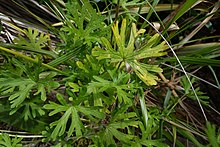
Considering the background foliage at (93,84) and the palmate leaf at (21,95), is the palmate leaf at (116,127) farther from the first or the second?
the palmate leaf at (21,95)

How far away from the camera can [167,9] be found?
53.5 inches

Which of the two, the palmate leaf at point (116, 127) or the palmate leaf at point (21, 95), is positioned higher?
the palmate leaf at point (21, 95)

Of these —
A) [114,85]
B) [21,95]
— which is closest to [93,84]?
[114,85]

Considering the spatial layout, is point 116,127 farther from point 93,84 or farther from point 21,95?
point 21,95

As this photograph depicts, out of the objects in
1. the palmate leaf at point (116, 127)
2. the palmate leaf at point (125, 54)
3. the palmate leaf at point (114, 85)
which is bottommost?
the palmate leaf at point (116, 127)

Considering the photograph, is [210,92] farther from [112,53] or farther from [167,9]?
[112,53]

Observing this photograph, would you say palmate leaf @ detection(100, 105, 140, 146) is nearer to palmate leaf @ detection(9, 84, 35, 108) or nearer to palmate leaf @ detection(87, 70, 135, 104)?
palmate leaf @ detection(87, 70, 135, 104)

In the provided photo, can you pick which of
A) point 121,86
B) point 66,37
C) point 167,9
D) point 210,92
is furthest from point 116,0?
point 210,92

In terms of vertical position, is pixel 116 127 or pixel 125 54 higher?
pixel 125 54

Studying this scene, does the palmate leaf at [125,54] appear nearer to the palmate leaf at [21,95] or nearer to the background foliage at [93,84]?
the background foliage at [93,84]

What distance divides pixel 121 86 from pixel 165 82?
374mm

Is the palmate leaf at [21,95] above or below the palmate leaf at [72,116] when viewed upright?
above

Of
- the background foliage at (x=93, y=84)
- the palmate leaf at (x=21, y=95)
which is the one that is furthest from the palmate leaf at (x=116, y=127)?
the palmate leaf at (x=21, y=95)

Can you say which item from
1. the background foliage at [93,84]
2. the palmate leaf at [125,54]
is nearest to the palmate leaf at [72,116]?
the background foliage at [93,84]
